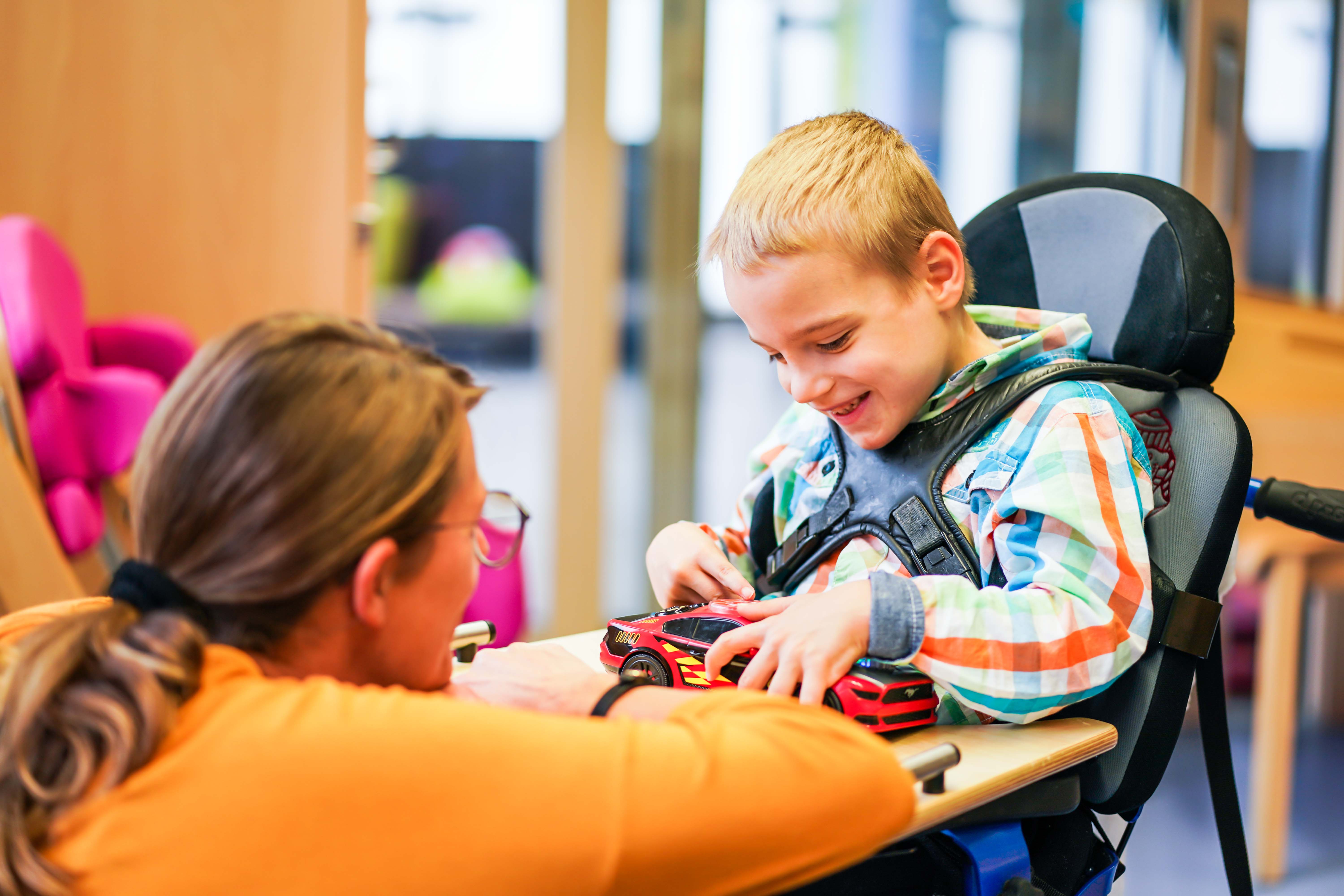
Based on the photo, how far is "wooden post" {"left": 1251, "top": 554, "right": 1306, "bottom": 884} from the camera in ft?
6.46

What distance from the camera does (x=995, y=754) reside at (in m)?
0.74

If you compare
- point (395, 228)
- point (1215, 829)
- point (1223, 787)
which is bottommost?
point (1215, 829)

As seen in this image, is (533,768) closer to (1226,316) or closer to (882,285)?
(882,285)

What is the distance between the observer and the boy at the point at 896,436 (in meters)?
0.77

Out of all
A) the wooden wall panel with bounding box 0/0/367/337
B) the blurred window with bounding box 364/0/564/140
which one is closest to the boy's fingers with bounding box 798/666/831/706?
the wooden wall panel with bounding box 0/0/367/337

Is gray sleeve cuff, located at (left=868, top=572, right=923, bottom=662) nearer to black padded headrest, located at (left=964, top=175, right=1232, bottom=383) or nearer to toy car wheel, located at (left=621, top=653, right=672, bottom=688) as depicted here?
toy car wheel, located at (left=621, top=653, right=672, bottom=688)

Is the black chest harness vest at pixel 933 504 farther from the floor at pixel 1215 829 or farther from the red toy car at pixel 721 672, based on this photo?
the floor at pixel 1215 829

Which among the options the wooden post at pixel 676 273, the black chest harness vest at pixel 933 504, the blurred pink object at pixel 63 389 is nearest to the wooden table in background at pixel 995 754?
the black chest harness vest at pixel 933 504

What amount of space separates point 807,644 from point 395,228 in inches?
114

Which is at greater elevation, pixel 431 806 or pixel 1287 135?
pixel 1287 135

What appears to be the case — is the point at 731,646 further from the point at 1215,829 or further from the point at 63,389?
the point at 1215,829

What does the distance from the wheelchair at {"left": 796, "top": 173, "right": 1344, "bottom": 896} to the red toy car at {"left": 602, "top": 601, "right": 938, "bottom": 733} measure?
0.29 ft

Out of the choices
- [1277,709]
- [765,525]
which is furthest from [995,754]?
[1277,709]

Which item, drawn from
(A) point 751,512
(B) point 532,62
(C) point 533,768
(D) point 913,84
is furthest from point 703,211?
(C) point 533,768
